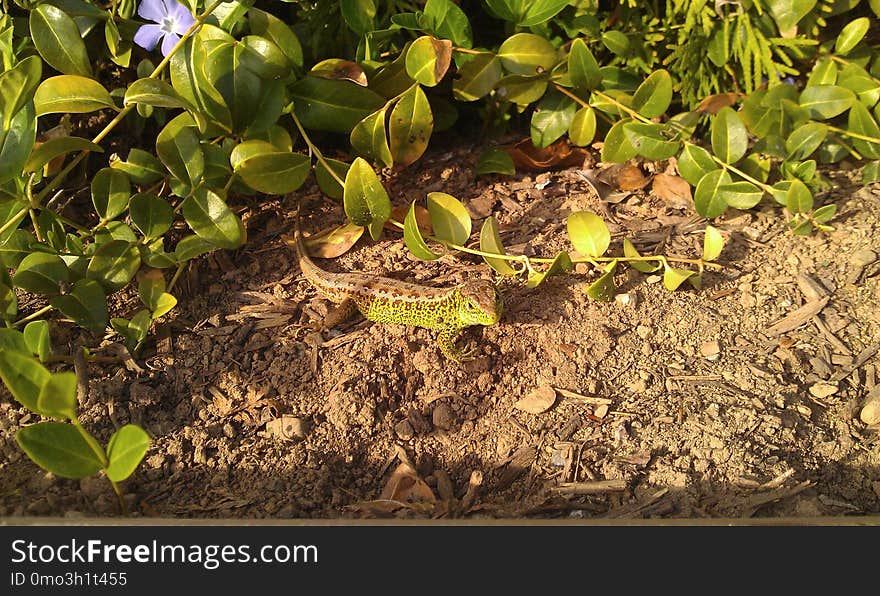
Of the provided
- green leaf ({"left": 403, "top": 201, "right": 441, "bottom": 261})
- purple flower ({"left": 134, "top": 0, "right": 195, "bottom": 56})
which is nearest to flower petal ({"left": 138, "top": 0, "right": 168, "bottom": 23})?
purple flower ({"left": 134, "top": 0, "right": 195, "bottom": 56})

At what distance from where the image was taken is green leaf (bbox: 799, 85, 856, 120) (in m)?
3.77

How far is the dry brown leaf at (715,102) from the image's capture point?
4066 millimetres

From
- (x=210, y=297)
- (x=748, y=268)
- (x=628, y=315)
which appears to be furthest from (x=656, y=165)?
(x=210, y=297)

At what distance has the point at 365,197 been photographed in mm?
3287

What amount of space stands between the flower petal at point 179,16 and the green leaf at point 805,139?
295cm

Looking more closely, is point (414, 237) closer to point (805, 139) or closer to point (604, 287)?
point (604, 287)

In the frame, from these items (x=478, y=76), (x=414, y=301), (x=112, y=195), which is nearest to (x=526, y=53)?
(x=478, y=76)

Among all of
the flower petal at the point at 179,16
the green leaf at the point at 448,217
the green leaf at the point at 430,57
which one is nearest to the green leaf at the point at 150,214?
the flower petal at the point at 179,16

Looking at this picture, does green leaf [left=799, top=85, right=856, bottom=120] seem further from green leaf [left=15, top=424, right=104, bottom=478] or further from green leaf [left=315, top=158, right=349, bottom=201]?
green leaf [left=15, top=424, right=104, bottom=478]

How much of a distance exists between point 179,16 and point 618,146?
219 cm

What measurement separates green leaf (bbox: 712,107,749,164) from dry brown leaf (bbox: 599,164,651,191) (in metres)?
0.51

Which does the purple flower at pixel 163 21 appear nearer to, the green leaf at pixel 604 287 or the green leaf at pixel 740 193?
the green leaf at pixel 604 287

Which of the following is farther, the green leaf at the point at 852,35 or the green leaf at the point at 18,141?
the green leaf at the point at 852,35

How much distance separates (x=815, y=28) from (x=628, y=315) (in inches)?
76.2
